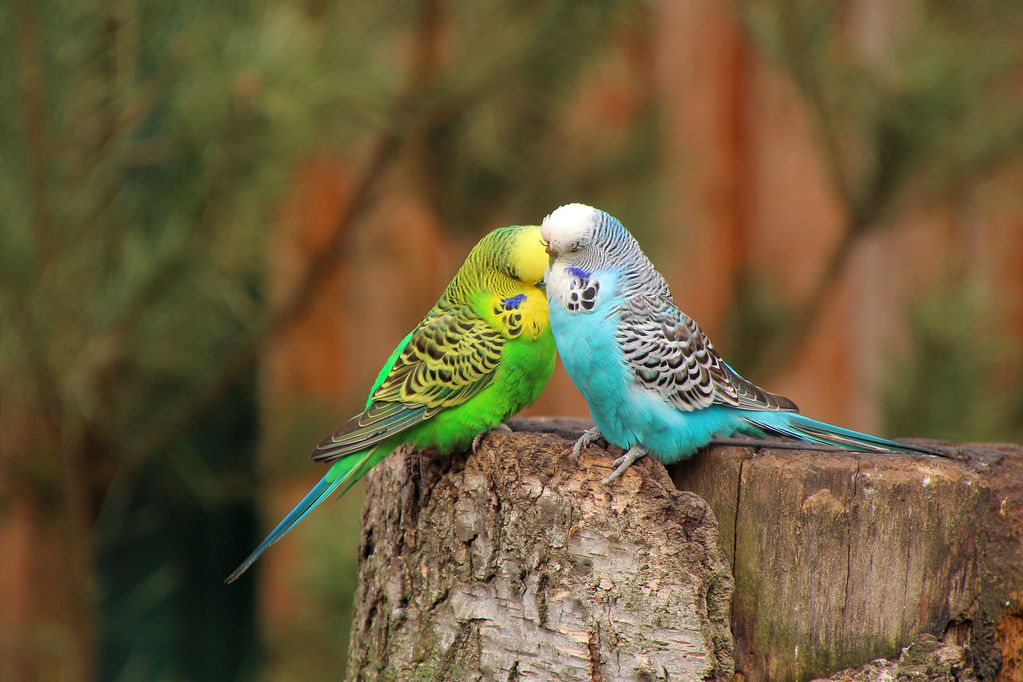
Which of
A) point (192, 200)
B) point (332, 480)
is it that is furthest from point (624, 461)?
point (192, 200)

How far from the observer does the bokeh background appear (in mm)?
2357

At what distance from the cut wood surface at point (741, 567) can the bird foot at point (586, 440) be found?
0.03 meters

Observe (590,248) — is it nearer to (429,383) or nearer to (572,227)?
(572,227)

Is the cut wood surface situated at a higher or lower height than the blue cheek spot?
lower

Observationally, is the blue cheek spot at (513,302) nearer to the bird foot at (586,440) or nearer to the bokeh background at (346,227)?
the bird foot at (586,440)

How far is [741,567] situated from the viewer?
1.71 meters

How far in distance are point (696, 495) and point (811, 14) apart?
1.87m

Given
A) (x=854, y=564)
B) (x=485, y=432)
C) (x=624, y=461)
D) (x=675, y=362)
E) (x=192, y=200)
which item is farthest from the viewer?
(x=192, y=200)

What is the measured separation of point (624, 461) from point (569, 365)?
23cm

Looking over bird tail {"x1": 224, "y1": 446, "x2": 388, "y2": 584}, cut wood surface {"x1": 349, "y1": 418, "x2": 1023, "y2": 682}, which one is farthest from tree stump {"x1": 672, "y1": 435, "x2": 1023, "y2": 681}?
bird tail {"x1": 224, "y1": 446, "x2": 388, "y2": 584}

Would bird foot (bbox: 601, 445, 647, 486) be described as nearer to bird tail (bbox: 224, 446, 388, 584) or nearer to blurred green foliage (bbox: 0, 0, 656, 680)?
bird tail (bbox: 224, 446, 388, 584)

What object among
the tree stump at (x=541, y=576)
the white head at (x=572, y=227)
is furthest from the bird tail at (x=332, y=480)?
the white head at (x=572, y=227)

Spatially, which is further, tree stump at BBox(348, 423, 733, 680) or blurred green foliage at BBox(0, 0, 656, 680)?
blurred green foliage at BBox(0, 0, 656, 680)

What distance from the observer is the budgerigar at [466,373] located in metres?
2.07
